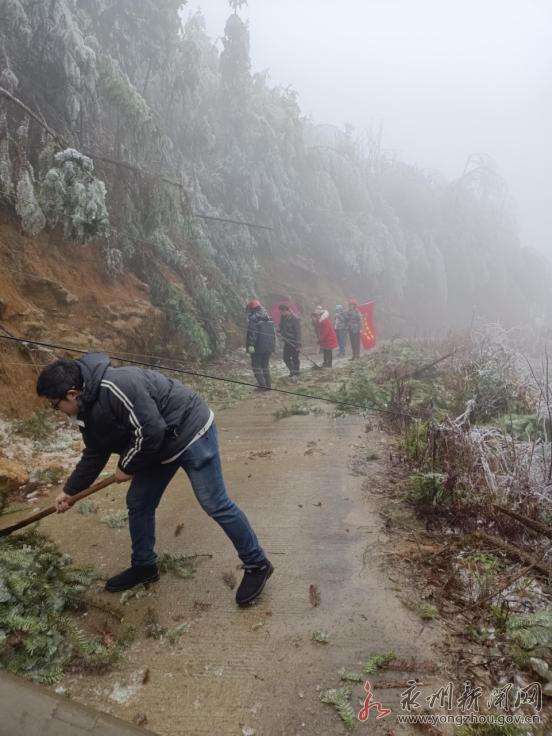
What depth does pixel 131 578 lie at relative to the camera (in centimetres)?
297

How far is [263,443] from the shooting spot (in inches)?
237

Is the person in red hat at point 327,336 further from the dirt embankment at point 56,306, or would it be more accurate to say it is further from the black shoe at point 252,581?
the black shoe at point 252,581

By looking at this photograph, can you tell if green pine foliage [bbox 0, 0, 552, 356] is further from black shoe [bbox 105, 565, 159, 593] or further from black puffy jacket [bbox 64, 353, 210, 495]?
black shoe [bbox 105, 565, 159, 593]

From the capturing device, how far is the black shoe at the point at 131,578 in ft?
9.63

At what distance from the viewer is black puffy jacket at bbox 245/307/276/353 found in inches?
Result: 348

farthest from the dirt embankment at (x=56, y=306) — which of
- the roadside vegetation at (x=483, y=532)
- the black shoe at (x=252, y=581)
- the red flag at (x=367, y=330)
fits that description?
the red flag at (x=367, y=330)

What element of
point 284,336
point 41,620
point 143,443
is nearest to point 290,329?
point 284,336

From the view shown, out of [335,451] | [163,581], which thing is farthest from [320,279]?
[163,581]

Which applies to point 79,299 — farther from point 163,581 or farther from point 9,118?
point 163,581

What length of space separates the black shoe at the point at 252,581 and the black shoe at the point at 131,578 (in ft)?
2.00

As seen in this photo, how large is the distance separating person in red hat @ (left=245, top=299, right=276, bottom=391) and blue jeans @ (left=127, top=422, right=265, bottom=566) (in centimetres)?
594

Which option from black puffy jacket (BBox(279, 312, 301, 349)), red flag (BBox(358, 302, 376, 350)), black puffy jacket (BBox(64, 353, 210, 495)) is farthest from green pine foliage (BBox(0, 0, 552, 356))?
black puffy jacket (BBox(64, 353, 210, 495))

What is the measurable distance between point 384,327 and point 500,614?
19.7 m
